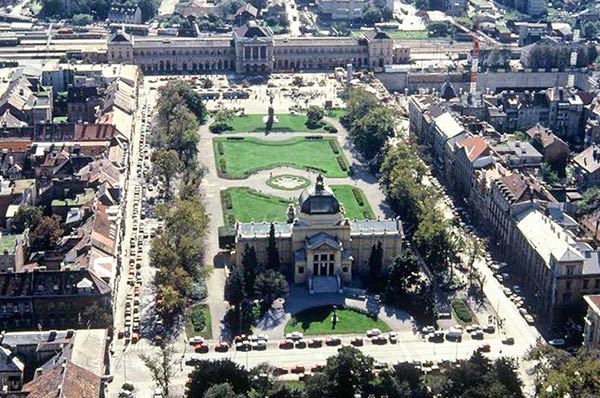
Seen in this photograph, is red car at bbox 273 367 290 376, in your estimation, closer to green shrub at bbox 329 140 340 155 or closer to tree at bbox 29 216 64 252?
tree at bbox 29 216 64 252

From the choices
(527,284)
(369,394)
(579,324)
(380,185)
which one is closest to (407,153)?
(380,185)

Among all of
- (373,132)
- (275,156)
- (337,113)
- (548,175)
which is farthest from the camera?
(337,113)

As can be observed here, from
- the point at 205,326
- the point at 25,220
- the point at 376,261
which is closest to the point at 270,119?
the point at 376,261

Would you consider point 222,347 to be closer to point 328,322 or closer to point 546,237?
point 328,322

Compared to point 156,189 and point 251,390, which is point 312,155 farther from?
point 251,390

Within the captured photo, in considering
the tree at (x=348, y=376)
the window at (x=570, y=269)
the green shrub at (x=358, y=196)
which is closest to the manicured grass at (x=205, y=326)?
the tree at (x=348, y=376)
